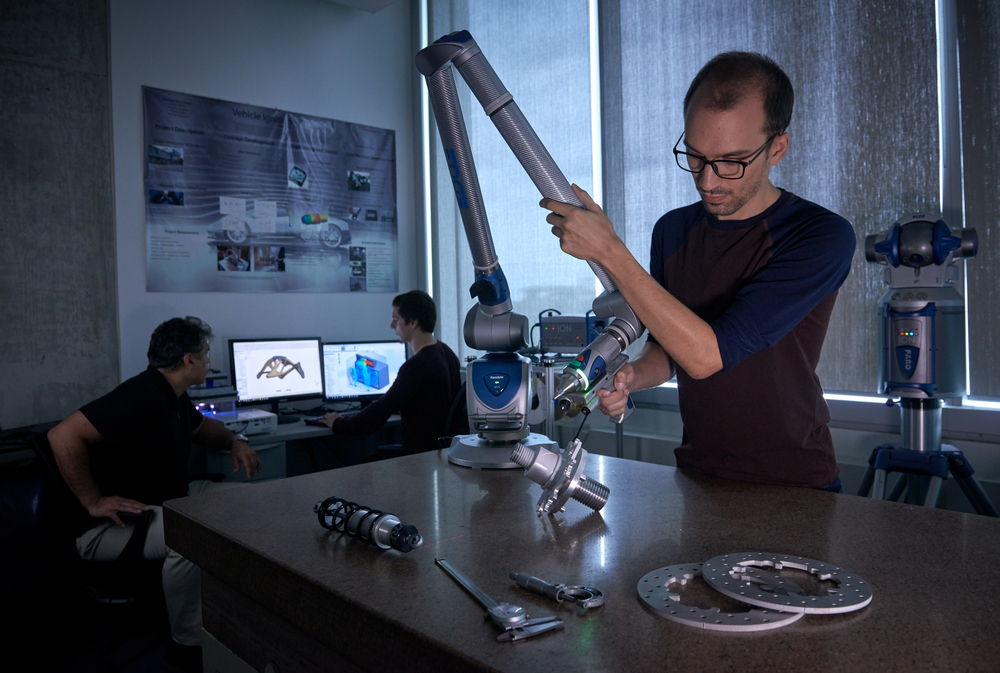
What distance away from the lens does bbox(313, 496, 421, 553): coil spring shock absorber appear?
2.91 feet

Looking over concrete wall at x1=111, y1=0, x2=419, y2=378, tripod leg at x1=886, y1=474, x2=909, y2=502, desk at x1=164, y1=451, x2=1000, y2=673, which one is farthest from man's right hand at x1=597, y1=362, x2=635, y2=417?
concrete wall at x1=111, y1=0, x2=419, y2=378

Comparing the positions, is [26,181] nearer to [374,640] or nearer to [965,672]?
[374,640]

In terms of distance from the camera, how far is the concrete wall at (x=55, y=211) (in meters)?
2.91

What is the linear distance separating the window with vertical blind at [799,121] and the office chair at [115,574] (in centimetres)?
208

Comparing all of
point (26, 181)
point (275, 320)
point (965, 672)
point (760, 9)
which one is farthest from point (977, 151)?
point (26, 181)

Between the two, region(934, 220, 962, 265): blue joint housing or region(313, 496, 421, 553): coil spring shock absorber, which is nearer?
region(313, 496, 421, 553): coil spring shock absorber

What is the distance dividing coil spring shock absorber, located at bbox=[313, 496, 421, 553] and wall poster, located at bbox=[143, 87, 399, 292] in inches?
108

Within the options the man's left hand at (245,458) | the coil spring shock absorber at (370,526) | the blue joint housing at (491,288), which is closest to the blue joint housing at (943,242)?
the blue joint housing at (491,288)

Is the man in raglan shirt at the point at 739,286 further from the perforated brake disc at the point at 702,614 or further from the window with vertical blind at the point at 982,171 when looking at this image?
the window with vertical blind at the point at 982,171

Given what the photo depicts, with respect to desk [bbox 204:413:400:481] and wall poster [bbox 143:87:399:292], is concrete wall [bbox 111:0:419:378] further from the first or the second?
desk [bbox 204:413:400:481]

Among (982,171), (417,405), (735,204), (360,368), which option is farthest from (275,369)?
(982,171)

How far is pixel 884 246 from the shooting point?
2.01m

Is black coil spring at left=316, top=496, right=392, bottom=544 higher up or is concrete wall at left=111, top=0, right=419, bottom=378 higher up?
concrete wall at left=111, top=0, right=419, bottom=378

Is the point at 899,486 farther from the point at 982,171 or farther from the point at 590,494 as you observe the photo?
the point at 590,494
